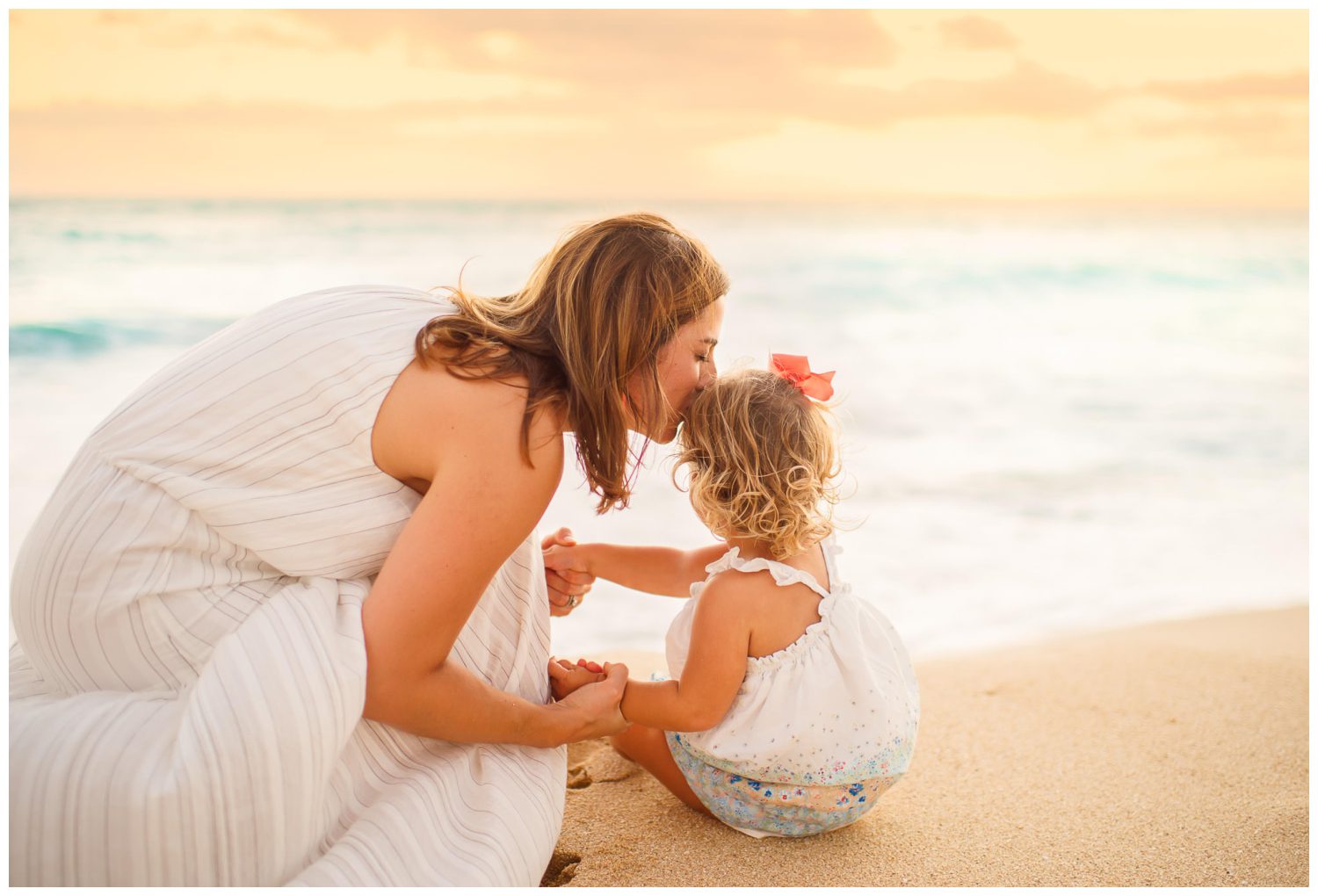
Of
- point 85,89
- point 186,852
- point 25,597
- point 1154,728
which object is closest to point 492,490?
point 186,852

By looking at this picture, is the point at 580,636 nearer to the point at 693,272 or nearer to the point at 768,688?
the point at 768,688

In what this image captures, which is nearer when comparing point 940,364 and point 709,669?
point 709,669

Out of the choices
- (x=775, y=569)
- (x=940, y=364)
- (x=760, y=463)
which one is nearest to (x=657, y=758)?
(x=775, y=569)

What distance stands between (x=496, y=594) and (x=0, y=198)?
136cm

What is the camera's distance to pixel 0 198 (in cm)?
217

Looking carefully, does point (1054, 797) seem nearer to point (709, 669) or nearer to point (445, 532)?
point (709, 669)

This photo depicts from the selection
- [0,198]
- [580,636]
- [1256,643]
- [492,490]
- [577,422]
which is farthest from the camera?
[580,636]

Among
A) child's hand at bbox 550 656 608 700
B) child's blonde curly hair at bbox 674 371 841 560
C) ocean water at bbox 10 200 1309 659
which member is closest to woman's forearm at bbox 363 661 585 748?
child's hand at bbox 550 656 608 700

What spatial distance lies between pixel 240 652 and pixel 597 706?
0.77 m

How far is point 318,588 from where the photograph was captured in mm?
1918

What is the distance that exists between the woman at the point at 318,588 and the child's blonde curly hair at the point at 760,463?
256 mm

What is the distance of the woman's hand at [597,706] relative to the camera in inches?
87.4

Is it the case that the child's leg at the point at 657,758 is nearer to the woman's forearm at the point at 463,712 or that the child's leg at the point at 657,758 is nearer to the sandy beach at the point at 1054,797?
the sandy beach at the point at 1054,797

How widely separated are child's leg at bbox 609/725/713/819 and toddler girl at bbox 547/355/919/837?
3.2 inches
